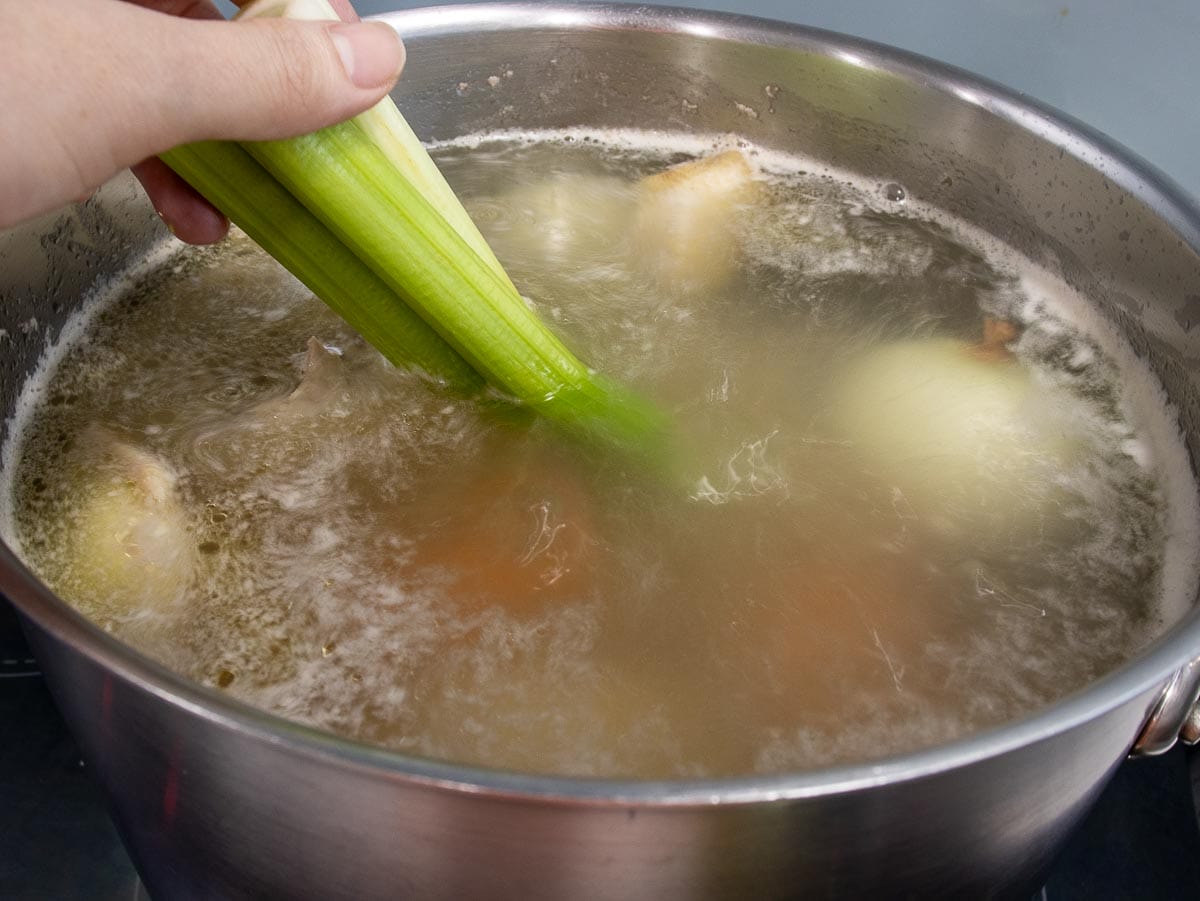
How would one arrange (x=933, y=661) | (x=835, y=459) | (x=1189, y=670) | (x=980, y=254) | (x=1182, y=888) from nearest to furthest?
1. (x=1189, y=670)
2. (x=933, y=661)
3. (x=835, y=459)
4. (x=1182, y=888)
5. (x=980, y=254)

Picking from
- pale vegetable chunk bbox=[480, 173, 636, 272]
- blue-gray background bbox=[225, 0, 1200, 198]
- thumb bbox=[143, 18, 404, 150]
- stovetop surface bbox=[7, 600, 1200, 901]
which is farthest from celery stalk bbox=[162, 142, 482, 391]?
blue-gray background bbox=[225, 0, 1200, 198]

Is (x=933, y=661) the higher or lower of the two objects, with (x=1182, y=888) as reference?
higher

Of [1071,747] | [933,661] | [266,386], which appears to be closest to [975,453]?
[933,661]

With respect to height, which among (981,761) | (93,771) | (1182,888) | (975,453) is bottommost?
(1182,888)

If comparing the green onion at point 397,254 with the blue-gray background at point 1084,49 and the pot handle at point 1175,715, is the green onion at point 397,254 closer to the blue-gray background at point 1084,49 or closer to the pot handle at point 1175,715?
the pot handle at point 1175,715

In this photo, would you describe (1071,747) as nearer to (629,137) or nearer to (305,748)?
(305,748)

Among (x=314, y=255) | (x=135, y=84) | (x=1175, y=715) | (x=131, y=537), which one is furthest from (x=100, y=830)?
(x=1175, y=715)

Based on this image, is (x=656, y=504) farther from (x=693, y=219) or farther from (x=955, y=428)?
(x=693, y=219)
